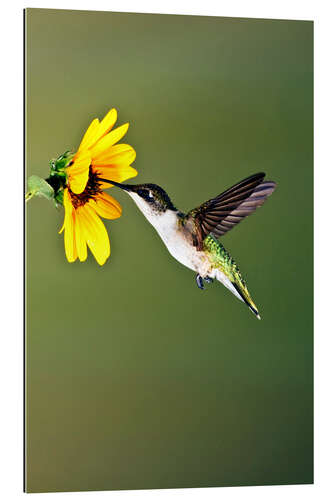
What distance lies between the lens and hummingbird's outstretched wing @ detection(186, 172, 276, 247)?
13.5ft

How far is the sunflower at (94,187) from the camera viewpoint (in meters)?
3.98

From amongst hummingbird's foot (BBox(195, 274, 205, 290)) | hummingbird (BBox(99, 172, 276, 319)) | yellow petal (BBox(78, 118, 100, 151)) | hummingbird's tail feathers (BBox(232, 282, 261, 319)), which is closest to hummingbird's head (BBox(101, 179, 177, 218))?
hummingbird (BBox(99, 172, 276, 319))

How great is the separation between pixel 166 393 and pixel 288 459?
0.74 metres

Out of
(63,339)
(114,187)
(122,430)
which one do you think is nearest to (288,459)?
(122,430)

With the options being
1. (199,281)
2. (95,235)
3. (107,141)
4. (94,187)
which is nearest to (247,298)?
(199,281)

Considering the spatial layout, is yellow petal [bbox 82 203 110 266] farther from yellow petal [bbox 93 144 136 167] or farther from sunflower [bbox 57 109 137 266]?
yellow petal [bbox 93 144 136 167]

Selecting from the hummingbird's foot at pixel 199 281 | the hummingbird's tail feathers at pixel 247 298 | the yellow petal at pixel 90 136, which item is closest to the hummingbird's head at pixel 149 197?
the yellow petal at pixel 90 136

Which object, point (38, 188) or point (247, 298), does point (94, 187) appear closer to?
point (38, 188)

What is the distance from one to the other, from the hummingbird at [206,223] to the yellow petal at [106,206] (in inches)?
3.1

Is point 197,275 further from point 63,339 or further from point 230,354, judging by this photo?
point 63,339

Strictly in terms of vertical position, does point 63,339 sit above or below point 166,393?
above

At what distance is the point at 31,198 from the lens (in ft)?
13.0

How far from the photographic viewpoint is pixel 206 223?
4.12m

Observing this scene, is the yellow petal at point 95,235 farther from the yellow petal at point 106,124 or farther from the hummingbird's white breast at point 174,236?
the yellow petal at point 106,124
